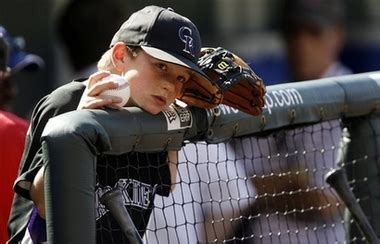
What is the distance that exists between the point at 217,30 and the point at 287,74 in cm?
134

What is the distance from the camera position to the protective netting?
129 inches

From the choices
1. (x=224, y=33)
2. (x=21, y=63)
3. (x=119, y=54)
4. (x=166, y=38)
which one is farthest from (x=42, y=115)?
(x=224, y=33)

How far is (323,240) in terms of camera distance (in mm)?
3957

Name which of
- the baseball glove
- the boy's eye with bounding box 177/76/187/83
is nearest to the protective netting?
the baseball glove

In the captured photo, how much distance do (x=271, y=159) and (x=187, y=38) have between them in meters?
0.93

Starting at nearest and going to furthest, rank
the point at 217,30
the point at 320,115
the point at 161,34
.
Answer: the point at 161,34, the point at 320,115, the point at 217,30

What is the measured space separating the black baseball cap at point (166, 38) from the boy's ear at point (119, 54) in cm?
1

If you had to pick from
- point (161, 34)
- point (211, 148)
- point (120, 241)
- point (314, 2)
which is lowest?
point (120, 241)

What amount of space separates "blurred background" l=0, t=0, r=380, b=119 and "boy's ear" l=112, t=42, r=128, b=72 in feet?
15.0

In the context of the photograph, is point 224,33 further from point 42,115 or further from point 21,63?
point 42,115

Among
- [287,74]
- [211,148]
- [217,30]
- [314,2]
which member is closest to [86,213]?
[211,148]

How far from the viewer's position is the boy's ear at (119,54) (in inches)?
109

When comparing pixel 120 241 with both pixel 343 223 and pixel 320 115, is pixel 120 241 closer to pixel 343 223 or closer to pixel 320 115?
pixel 320 115

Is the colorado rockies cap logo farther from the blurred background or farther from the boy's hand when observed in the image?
the blurred background
